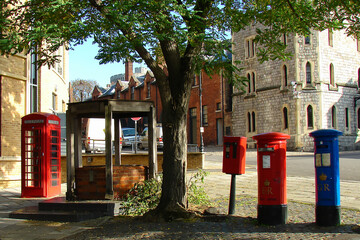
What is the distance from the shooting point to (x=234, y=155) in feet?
24.3

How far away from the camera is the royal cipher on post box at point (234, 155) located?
7328 millimetres

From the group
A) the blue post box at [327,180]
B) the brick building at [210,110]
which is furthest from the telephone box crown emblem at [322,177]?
the brick building at [210,110]

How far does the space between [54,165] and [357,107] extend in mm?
32391

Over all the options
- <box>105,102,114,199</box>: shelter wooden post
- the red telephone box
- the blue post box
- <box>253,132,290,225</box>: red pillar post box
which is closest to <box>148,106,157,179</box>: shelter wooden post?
<box>105,102,114,199</box>: shelter wooden post

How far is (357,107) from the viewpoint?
37.2 metres

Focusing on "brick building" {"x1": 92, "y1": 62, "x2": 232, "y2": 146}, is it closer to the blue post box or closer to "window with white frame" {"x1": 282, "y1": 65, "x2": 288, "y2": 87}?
"window with white frame" {"x1": 282, "y1": 65, "x2": 288, "y2": 87}

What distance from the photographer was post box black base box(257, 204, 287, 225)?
6.45 meters

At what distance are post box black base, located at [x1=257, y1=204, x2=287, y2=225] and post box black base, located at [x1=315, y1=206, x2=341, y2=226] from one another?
1.89 feet

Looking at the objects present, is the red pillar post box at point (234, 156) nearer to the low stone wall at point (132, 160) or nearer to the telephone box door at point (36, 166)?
the telephone box door at point (36, 166)

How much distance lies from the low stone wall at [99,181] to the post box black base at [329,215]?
4.30 m

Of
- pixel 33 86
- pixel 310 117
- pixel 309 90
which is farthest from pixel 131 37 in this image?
pixel 310 117

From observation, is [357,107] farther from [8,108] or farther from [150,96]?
[8,108]

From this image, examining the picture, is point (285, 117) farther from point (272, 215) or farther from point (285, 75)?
point (272, 215)

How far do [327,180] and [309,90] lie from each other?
3020cm
